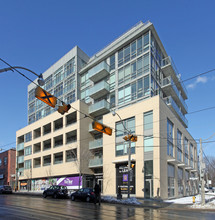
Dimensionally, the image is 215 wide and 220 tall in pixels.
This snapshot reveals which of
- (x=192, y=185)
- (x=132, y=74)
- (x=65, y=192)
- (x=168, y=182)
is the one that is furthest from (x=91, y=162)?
(x=192, y=185)

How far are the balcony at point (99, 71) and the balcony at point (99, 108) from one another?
15.8 ft

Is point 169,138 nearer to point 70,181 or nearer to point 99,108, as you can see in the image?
point 99,108

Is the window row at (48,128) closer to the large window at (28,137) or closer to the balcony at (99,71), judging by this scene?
the large window at (28,137)

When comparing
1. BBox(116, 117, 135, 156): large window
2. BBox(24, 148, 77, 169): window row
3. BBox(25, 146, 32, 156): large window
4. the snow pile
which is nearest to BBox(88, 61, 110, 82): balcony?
BBox(116, 117, 135, 156): large window

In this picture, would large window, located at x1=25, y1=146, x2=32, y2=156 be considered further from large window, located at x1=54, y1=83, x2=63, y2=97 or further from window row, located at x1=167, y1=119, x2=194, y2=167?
window row, located at x1=167, y1=119, x2=194, y2=167

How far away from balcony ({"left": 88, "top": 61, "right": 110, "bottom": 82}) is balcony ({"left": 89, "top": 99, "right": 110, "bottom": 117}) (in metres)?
4.81

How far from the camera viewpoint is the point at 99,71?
3850 centimetres

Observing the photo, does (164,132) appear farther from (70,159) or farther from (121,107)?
(70,159)

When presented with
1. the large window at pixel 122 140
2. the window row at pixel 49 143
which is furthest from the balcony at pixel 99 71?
the large window at pixel 122 140

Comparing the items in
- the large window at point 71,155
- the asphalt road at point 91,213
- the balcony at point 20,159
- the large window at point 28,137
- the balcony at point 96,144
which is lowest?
the asphalt road at point 91,213

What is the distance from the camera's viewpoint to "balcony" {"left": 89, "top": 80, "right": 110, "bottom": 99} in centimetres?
3765

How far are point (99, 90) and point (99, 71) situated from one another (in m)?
3.12

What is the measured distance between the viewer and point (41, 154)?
46562mm

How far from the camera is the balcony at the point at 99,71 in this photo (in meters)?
38.3
